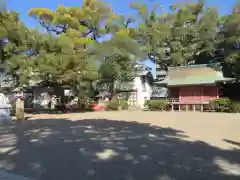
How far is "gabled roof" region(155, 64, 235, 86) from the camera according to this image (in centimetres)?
2948

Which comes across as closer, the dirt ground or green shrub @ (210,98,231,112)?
the dirt ground

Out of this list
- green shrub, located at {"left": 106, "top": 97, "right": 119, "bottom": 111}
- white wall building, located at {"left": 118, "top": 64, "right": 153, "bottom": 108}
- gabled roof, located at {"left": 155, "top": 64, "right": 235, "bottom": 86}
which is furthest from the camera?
white wall building, located at {"left": 118, "top": 64, "right": 153, "bottom": 108}

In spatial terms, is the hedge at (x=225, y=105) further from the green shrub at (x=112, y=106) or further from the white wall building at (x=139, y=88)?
the white wall building at (x=139, y=88)

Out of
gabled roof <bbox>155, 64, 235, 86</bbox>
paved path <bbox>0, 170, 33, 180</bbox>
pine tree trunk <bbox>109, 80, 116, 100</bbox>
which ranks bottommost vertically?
paved path <bbox>0, 170, 33, 180</bbox>

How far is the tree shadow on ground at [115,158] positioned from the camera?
5.55m

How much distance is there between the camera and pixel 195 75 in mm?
30969

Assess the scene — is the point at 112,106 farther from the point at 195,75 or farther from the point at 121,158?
the point at 121,158

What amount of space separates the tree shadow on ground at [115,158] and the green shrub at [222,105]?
17608 mm

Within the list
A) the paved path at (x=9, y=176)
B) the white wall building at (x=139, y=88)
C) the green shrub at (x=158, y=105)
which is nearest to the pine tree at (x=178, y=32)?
the white wall building at (x=139, y=88)

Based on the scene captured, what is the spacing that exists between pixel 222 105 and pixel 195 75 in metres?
5.50

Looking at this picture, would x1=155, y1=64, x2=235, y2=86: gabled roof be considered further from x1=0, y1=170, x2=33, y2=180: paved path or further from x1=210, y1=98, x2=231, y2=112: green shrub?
x1=0, y1=170, x2=33, y2=180: paved path

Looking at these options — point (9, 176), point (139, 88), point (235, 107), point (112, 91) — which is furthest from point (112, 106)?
point (9, 176)

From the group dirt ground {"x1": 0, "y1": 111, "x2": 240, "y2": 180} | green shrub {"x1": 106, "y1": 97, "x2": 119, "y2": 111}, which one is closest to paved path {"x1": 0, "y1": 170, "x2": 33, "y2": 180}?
dirt ground {"x1": 0, "y1": 111, "x2": 240, "y2": 180}

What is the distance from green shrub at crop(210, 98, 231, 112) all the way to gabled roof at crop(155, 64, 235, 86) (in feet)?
8.31
